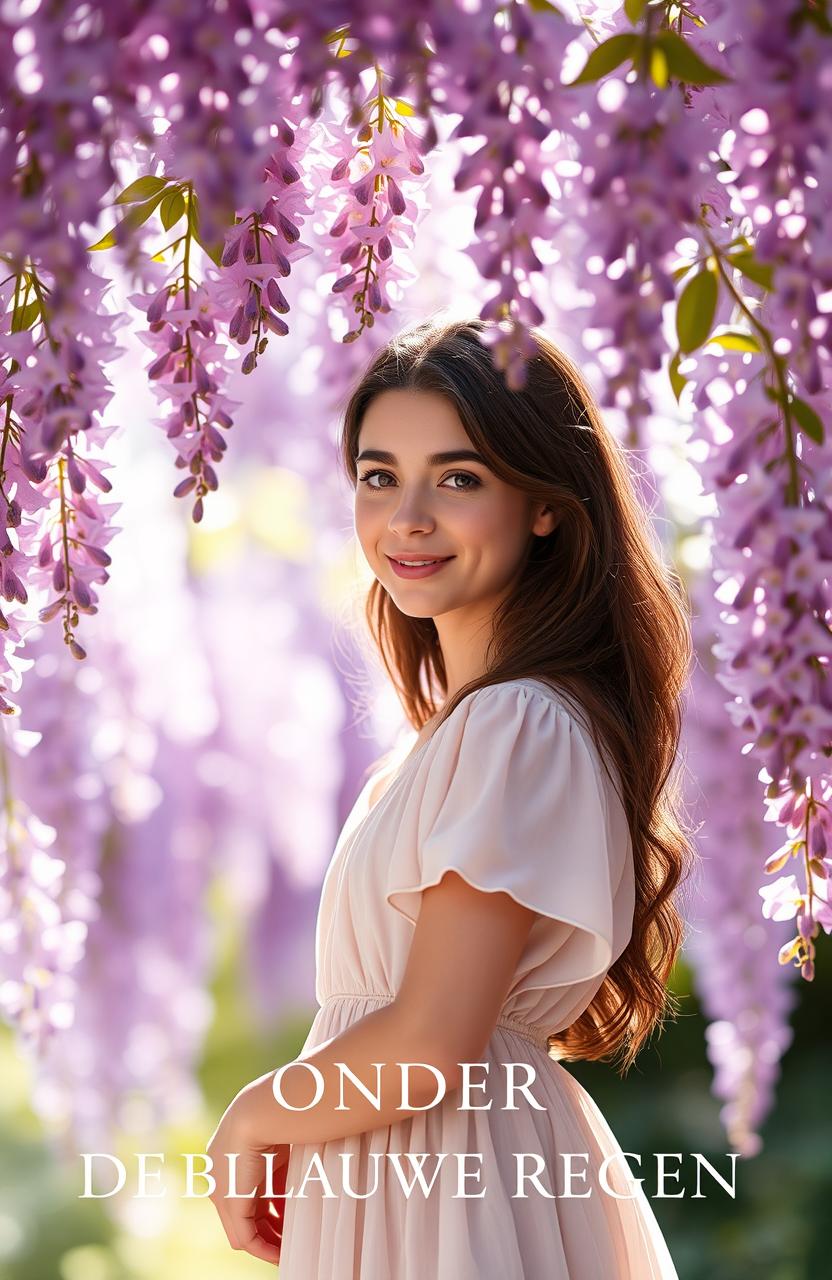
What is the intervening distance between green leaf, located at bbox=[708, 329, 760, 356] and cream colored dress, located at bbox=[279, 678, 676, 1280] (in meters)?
0.47

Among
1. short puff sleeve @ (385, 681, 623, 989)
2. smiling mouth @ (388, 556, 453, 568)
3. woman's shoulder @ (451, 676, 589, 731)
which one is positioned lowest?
short puff sleeve @ (385, 681, 623, 989)

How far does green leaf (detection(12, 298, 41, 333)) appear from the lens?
1164mm

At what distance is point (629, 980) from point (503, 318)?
970 millimetres

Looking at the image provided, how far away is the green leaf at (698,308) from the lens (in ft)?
3.32

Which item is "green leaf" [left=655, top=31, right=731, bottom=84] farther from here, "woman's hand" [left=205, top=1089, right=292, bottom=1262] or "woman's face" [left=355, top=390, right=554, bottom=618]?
"woman's hand" [left=205, top=1089, right=292, bottom=1262]

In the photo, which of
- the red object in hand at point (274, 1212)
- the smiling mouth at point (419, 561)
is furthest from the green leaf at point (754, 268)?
the red object in hand at point (274, 1212)

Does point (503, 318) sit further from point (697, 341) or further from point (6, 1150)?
point (6, 1150)

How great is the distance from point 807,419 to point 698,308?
11 centimetres

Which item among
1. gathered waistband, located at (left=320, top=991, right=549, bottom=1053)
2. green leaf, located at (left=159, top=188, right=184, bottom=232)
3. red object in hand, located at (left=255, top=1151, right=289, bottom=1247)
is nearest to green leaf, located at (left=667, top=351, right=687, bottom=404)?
green leaf, located at (left=159, top=188, right=184, bottom=232)

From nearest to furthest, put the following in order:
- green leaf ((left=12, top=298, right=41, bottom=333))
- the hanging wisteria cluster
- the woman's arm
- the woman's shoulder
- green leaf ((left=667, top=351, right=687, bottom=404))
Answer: the hanging wisteria cluster
green leaf ((left=667, top=351, right=687, bottom=404))
green leaf ((left=12, top=298, right=41, bottom=333))
the woman's arm
the woman's shoulder

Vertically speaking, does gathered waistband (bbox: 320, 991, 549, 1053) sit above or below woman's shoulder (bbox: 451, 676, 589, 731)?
below

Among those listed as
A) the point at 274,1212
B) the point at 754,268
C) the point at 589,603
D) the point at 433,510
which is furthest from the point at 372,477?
the point at 274,1212

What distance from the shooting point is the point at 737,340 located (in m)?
1.09

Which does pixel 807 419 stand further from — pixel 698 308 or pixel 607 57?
pixel 607 57
